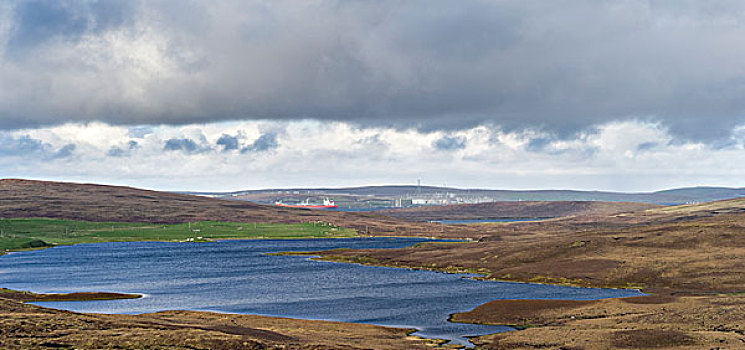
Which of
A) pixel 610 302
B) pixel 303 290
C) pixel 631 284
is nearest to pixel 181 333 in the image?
pixel 610 302

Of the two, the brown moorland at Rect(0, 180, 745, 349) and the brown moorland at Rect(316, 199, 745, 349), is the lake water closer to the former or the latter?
the brown moorland at Rect(316, 199, 745, 349)

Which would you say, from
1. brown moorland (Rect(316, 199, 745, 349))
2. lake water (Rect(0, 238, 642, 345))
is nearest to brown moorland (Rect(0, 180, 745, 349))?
brown moorland (Rect(316, 199, 745, 349))

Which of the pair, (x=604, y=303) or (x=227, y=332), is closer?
(x=227, y=332)

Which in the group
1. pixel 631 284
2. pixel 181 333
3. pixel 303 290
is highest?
pixel 181 333

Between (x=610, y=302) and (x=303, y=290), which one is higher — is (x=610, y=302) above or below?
above

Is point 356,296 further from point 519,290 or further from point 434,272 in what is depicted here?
point 434,272

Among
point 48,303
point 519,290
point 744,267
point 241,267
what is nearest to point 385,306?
point 519,290

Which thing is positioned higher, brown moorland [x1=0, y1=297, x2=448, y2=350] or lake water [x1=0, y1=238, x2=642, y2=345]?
brown moorland [x1=0, y1=297, x2=448, y2=350]

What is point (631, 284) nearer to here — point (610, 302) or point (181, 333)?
point (610, 302)

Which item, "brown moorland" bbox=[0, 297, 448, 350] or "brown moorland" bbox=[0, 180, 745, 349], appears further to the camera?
"brown moorland" bbox=[0, 180, 745, 349]
